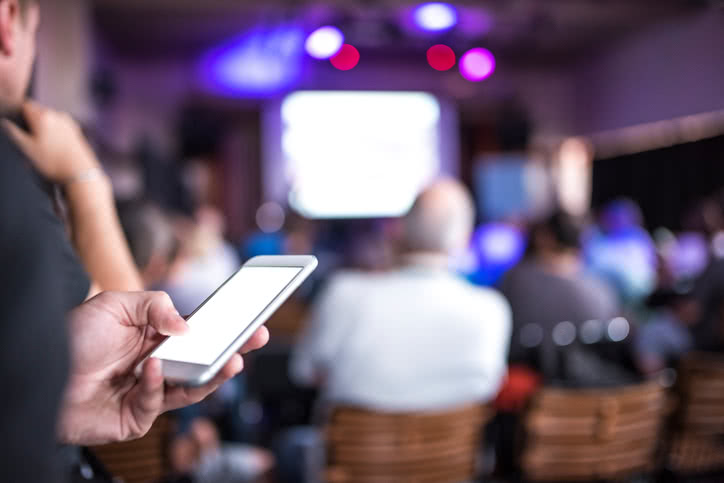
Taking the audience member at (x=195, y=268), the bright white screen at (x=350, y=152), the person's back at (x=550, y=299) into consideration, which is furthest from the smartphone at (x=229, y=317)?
the bright white screen at (x=350, y=152)

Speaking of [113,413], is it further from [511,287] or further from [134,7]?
[134,7]

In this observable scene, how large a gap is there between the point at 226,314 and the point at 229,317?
0.5 inches

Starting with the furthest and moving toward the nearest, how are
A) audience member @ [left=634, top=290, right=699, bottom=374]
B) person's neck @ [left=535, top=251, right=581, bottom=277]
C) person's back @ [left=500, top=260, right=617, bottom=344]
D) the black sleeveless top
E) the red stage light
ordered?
the red stage light
audience member @ [left=634, top=290, right=699, bottom=374]
person's neck @ [left=535, top=251, right=581, bottom=277]
person's back @ [left=500, top=260, right=617, bottom=344]
the black sleeveless top

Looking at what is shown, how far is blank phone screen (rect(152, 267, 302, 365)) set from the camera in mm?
742

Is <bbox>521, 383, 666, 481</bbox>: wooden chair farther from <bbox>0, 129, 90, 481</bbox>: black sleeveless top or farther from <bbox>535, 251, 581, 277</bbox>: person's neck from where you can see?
<bbox>0, 129, 90, 481</bbox>: black sleeveless top

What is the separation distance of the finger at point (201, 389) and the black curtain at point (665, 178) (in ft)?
23.9

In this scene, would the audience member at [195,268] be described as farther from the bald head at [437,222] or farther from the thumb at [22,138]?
the thumb at [22,138]

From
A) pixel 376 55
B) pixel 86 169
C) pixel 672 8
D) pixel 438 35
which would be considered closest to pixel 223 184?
pixel 376 55

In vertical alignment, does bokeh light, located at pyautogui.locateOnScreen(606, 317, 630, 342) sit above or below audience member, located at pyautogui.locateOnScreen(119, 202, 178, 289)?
below

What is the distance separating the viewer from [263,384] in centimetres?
331

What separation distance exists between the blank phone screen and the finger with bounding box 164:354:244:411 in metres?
0.05

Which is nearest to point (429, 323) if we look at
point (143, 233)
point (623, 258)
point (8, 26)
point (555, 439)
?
point (555, 439)

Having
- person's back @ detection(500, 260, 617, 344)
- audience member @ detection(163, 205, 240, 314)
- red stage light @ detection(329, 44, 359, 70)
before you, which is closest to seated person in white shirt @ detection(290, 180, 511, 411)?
audience member @ detection(163, 205, 240, 314)

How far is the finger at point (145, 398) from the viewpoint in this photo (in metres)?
0.77
